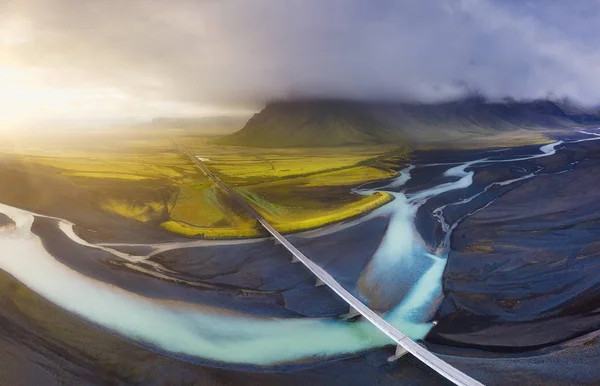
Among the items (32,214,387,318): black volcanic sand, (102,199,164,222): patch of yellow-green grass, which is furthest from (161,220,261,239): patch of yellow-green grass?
(102,199,164,222): patch of yellow-green grass

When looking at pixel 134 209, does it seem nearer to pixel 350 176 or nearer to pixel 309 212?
pixel 309 212

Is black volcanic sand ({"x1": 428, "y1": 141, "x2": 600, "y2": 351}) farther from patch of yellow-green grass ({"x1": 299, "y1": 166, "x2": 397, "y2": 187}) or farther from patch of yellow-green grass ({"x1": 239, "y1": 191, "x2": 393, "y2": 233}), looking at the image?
patch of yellow-green grass ({"x1": 299, "y1": 166, "x2": 397, "y2": 187})

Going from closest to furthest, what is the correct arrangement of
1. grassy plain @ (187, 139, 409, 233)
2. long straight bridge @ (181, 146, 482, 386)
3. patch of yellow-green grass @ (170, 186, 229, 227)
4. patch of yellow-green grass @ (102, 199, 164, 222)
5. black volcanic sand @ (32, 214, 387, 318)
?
long straight bridge @ (181, 146, 482, 386), black volcanic sand @ (32, 214, 387, 318), patch of yellow-green grass @ (170, 186, 229, 227), patch of yellow-green grass @ (102, 199, 164, 222), grassy plain @ (187, 139, 409, 233)

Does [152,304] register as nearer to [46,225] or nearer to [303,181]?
[46,225]

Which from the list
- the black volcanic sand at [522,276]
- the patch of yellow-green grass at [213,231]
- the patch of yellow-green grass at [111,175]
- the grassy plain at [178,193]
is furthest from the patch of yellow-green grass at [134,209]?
the black volcanic sand at [522,276]

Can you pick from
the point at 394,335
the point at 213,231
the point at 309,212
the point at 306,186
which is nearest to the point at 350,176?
the point at 306,186
